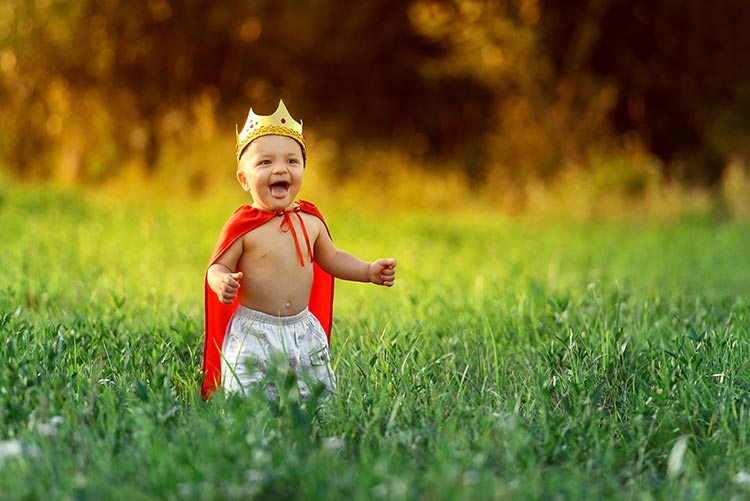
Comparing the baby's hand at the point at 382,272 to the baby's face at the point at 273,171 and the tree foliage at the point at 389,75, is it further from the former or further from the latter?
the tree foliage at the point at 389,75

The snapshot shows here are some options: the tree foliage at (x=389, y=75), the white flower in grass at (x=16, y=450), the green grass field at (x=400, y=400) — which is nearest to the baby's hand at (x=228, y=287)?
the green grass field at (x=400, y=400)

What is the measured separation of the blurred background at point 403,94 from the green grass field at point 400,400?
22.5 feet

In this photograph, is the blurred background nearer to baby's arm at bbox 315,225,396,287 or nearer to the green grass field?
the green grass field

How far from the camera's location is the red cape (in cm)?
396

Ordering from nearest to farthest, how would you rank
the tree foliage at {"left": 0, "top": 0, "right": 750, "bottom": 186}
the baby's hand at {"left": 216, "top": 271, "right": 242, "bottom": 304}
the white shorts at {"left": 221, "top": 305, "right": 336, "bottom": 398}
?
1. the baby's hand at {"left": 216, "top": 271, "right": 242, "bottom": 304}
2. the white shorts at {"left": 221, "top": 305, "right": 336, "bottom": 398}
3. the tree foliage at {"left": 0, "top": 0, "right": 750, "bottom": 186}

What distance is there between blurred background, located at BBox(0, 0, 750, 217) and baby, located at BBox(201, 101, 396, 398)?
9.58 meters

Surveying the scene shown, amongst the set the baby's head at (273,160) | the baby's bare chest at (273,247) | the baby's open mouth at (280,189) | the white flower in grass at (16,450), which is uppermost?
the baby's head at (273,160)

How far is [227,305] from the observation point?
4.05 meters

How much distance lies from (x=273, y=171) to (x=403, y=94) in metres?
12.1

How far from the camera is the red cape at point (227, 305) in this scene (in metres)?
3.96

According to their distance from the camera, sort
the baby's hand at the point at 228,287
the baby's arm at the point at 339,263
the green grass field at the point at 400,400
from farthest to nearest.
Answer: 1. the baby's arm at the point at 339,263
2. the baby's hand at the point at 228,287
3. the green grass field at the point at 400,400

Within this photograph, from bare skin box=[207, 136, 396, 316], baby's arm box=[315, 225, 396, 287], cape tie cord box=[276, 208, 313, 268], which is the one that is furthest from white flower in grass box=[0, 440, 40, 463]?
baby's arm box=[315, 225, 396, 287]

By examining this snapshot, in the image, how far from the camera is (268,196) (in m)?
3.99

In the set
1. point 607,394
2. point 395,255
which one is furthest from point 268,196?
point 395,255
